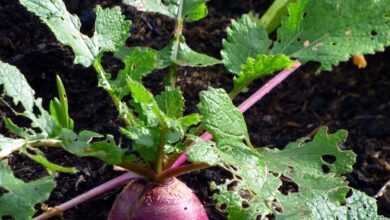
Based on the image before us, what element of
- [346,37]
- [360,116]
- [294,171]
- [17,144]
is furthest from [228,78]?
[17,144]

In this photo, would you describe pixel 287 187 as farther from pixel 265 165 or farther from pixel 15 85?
pixel 15 85

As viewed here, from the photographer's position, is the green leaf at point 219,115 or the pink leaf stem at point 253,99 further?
the pink leaf stem at point 253,99

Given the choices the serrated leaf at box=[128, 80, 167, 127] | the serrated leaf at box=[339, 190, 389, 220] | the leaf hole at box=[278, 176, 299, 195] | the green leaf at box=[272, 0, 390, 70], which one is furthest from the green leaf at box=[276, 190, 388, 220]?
the leaf hole at box=[278, 176, 299, 195]

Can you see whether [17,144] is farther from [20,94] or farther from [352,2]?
[352,2]

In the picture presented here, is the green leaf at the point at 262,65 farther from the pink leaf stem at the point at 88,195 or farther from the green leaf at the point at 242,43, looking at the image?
the pink leaf stem at the point at 88,195

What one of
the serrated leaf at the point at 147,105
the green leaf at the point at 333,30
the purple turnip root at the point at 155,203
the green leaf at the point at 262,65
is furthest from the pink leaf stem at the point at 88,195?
the green leaf at the point at 333,30

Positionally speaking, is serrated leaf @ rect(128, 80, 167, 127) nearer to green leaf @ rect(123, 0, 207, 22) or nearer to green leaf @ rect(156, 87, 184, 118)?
green leaf @ rect(156, 87, 184, 118)
